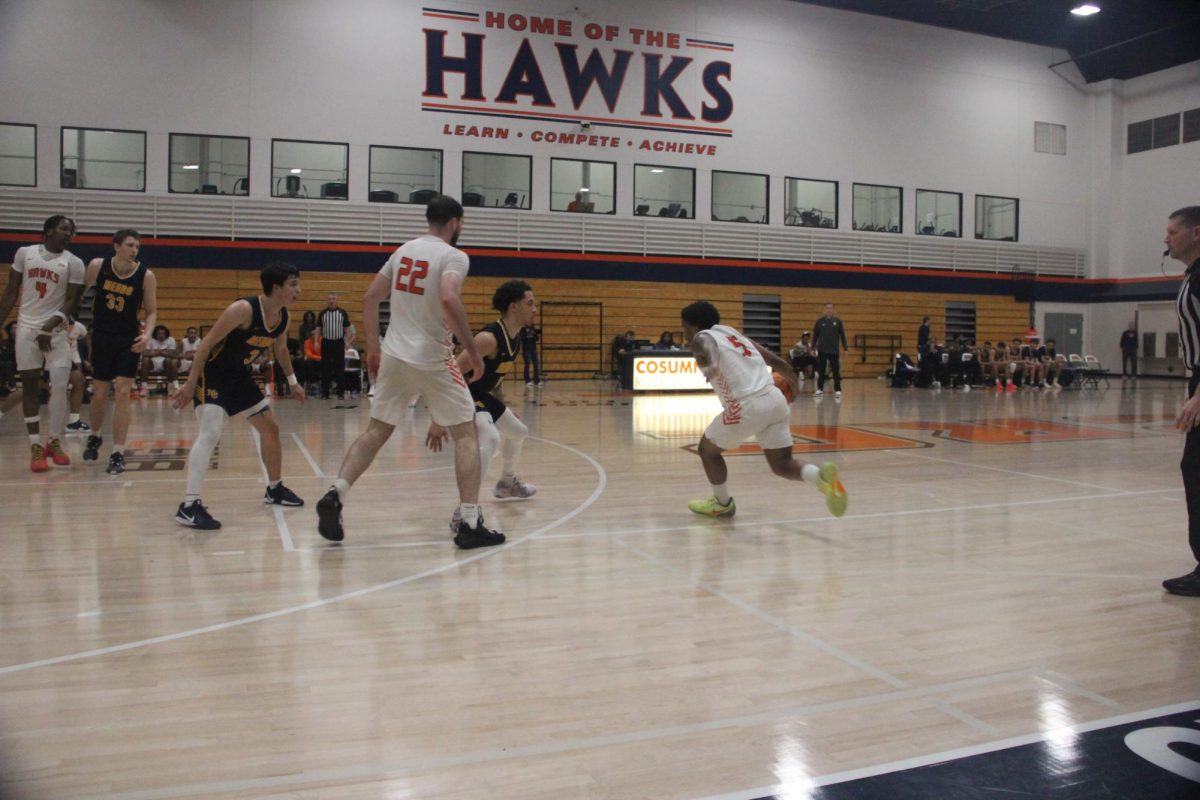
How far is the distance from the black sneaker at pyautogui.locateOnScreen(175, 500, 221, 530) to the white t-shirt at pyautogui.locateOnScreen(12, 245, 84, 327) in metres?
2.99

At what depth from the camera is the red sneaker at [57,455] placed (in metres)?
7.14

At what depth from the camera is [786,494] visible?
21.4ft

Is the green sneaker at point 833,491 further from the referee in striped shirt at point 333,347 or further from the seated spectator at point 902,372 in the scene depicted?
the seated spectator at point 902,372

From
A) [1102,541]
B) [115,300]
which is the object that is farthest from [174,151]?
[1102,541]

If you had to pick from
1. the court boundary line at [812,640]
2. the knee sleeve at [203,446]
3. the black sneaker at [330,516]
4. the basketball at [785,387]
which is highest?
the basketball at [785,387]

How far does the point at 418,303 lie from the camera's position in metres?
4.60

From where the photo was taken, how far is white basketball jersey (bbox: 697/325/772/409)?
17.3 feet

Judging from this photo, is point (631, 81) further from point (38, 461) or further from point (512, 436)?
point (38, 461)

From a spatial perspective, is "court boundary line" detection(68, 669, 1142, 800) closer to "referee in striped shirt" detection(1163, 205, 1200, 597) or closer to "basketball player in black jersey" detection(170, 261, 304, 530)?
"referee in striped shirt" detection(1163, 205, 1200, 597)

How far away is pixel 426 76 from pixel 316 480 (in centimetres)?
1519

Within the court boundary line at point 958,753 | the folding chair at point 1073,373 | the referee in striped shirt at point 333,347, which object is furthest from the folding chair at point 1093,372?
the court boundary line at point 958,753

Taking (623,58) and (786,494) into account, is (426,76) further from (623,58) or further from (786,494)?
(786,494)

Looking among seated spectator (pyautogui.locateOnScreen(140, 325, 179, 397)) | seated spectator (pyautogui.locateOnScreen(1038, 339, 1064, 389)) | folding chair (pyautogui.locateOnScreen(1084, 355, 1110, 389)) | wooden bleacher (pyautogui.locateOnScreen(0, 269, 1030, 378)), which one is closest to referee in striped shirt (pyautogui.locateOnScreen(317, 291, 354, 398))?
seated spectator (pyautogui.locateOnScreen(140, 325, 179, 397))

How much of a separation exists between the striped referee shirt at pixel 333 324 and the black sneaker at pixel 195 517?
10.7 m
